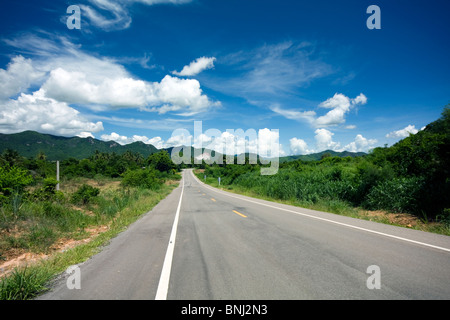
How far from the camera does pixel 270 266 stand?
4020mm

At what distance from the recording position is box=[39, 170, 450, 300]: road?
3109mm

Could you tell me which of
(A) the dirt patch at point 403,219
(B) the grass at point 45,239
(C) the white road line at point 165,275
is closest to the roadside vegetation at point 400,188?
(A) the dirt patch at point 403,219

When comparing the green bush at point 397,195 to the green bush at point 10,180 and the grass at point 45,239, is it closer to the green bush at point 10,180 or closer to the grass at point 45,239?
the grass at point 45,239

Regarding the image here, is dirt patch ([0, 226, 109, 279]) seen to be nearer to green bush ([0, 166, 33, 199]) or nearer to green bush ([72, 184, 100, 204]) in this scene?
green bush ([0, 166, 33, 199])

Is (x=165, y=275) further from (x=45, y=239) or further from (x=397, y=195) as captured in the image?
(x=397, y=195)

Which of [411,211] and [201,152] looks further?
[201,152]

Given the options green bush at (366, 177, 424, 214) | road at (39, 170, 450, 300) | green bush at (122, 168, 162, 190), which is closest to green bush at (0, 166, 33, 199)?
road at (39, 170, 450, 300)

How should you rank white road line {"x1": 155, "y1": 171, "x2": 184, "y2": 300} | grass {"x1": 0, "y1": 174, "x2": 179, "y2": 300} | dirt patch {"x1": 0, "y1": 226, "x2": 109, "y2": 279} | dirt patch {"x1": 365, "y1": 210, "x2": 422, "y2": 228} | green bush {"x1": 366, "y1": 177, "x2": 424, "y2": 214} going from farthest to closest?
1. green bush {"x1": 366, "y1": 177, "x2": 424, "y2": 214}
2. dirt patch {"x1": 365, "y1": 210, "x2": 422, "y2": 228}
3. dirt patch {"x1": 0, "y1": 226, "x2": 109, "y2": 279}
4. grass {"x1": 0, "y1": 174, "x2": 179, "y2": 300}
5. white road line {"x1": 155, "y1": 171, "x2": 184, "y2": 300}

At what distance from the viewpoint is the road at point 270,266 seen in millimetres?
3109

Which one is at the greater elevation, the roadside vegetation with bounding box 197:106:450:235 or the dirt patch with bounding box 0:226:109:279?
the roadside vegetation with bounding box 197:106:450:235
